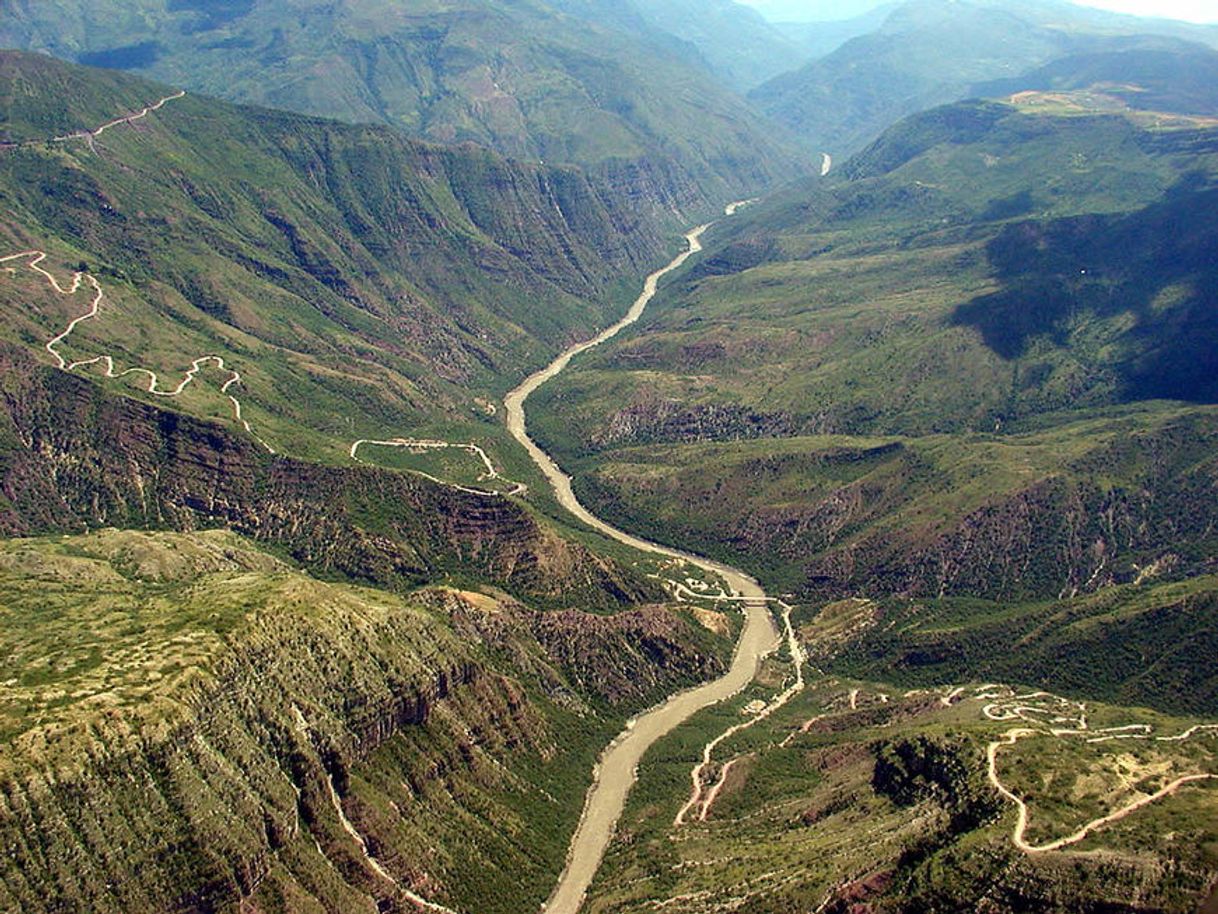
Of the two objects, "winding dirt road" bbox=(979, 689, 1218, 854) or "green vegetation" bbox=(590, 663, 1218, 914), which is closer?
"green vegetation" bbox=(590, 663, 1218, 914)

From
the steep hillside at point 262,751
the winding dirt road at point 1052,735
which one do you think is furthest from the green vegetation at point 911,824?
the steep hillside at point 262,751

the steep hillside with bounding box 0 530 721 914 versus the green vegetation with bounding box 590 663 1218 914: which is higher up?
the steep hillside with bounding box 0 530 721 914

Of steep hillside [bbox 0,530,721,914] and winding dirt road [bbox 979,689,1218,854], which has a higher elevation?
steep hillside [bbox 0,530,721,914]

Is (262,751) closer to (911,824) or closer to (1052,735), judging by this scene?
(911,824)

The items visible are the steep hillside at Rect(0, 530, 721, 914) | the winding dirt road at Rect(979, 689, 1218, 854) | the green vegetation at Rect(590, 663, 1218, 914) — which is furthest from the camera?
the winding dirt road at Rect(979, 689, 1218, 854)

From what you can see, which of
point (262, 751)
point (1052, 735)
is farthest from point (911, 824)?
point (262, 751)

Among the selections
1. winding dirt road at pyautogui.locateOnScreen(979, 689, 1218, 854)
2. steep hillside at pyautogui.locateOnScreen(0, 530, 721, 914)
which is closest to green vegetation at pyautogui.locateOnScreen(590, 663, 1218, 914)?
winding dirt road at pyautogui.locateOnScreen(979, 689, 1218, 854)

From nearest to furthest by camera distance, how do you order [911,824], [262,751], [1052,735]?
[911,824], [262,751], [1052,735]

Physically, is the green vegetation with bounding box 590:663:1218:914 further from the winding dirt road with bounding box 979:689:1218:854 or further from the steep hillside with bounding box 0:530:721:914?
the steep hillside with bounding box 0:530:721:914

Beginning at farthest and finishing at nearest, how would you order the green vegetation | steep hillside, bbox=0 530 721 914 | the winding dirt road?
the winding dirt road < steep hillside, bbox=0 530 721 914 < the green vegetation
